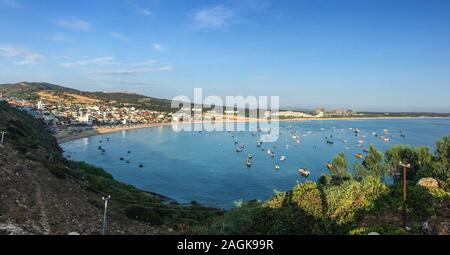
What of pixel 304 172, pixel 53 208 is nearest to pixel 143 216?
pixel 53 208

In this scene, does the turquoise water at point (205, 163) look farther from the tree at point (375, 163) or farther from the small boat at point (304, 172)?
the tree at point (375, 163)

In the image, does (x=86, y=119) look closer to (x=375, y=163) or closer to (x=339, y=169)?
(x=339, y=169)

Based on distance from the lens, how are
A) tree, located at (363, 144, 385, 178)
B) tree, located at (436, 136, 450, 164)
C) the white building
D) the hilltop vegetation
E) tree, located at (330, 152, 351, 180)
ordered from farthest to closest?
1. the white building
2. tree, located at (330, 152, 351, 180)
3. tree, located at (363, 144, 385, 178)
4. tree, located at (436, 136, 450, 164)
5. the hilltop vegetation

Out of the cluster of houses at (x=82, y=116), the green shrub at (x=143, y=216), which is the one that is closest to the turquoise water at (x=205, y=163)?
the cluster of houses at (x=82, y=116)

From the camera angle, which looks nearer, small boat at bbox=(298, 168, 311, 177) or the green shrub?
the green shrub

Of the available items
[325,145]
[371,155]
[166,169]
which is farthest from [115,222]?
[325,145]

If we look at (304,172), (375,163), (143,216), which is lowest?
(304,172)

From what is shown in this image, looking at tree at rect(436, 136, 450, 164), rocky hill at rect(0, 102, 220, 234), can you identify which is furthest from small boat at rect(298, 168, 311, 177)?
rocky hill at rect(0, 102, 220, 234)

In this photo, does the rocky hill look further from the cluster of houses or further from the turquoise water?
the cluster of houses

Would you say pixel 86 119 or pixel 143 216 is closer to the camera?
pixel 143 216

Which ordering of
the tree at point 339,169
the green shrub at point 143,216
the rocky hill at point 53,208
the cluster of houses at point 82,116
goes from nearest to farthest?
the rocky hill at point 53,208 → the green shrub at point 143,216 → the tree at point 339,169 → the cluster of houses at point 82,116
